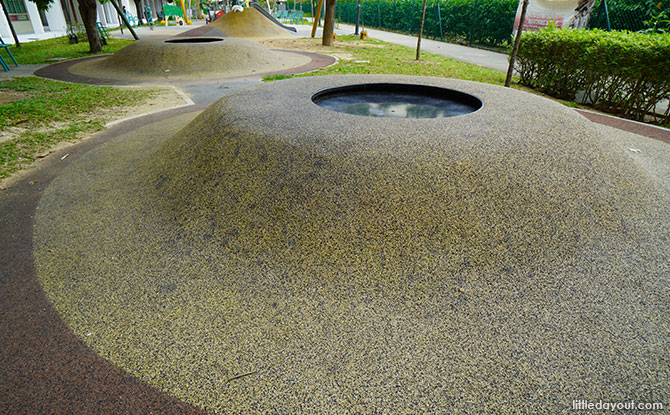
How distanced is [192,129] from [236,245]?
237 cm

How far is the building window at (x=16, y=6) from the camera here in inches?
920

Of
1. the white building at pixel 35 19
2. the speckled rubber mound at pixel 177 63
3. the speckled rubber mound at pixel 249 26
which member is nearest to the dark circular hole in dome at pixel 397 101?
the speckled rubber mound at pixel 177 63

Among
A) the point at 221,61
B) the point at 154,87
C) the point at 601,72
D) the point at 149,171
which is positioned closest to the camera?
the point at 149,171

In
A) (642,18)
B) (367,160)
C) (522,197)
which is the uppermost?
(642,18)

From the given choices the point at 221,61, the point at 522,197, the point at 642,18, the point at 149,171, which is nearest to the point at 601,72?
the point at 522,197

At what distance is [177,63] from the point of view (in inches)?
487

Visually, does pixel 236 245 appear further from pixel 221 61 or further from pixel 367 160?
pixel 221 61

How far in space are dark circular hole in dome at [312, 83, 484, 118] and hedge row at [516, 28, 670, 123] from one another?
4222mm

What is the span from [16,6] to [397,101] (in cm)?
3105

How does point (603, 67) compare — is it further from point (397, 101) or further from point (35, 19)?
point (35, 19)

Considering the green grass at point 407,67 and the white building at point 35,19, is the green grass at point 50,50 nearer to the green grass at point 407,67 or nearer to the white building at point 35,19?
the white building at point 35,19

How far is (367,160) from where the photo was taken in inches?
135

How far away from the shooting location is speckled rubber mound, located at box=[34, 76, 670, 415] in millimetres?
2225

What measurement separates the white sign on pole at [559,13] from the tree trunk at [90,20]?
17173mm
